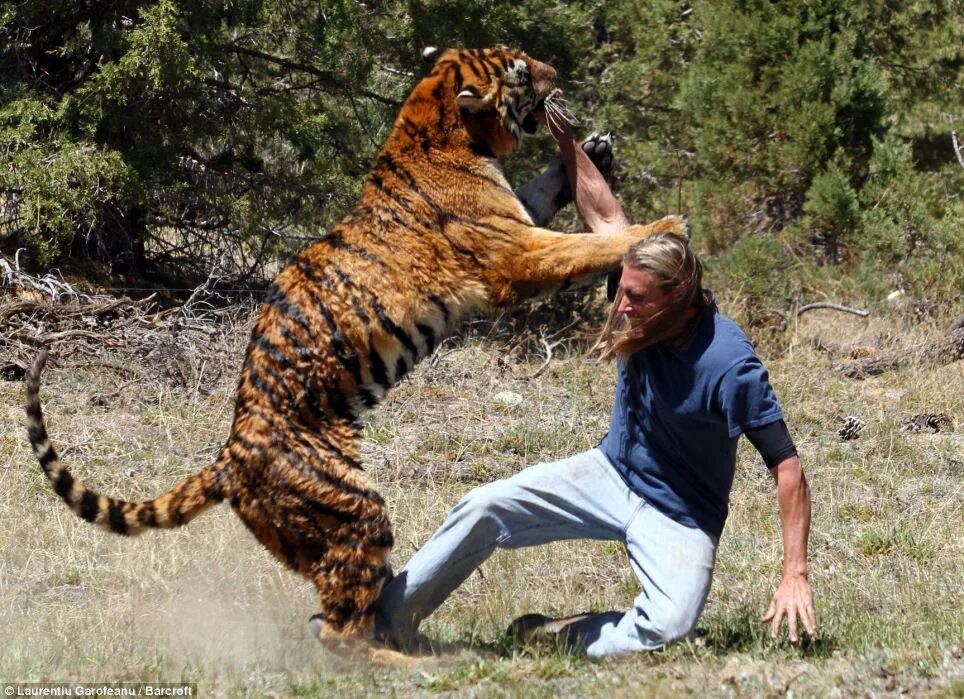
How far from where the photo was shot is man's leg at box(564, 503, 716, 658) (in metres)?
4.71

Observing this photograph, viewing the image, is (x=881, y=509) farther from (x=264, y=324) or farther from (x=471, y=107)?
(x=264, y=324)

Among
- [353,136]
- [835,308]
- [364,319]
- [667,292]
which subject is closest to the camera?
[667,292]

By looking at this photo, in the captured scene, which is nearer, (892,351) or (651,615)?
(651,615)

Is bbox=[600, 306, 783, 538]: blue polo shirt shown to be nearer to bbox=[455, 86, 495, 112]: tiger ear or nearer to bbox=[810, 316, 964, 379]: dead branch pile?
bbox=[455, 86, 495, 112]: tiger ear

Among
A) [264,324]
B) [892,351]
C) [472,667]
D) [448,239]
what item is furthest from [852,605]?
[892,351]

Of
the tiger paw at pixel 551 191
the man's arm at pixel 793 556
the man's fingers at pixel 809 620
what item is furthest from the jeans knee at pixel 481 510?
the tiger paw at pixel 551 191

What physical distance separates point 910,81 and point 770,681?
1303 cm

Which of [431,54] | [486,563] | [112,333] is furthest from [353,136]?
[486,563]

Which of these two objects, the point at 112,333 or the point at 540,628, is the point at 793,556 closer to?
the point at 540,628

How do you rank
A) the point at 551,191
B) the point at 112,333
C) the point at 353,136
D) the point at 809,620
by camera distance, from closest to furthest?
the point at 809,620, the point at 551,191, the point at 112,333, the point at 353,136

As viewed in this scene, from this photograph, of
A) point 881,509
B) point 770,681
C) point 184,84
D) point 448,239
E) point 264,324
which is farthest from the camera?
point 184,84

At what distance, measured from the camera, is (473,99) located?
5.93m

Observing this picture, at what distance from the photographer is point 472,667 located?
4691 mm

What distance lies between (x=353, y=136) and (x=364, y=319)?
629cm
